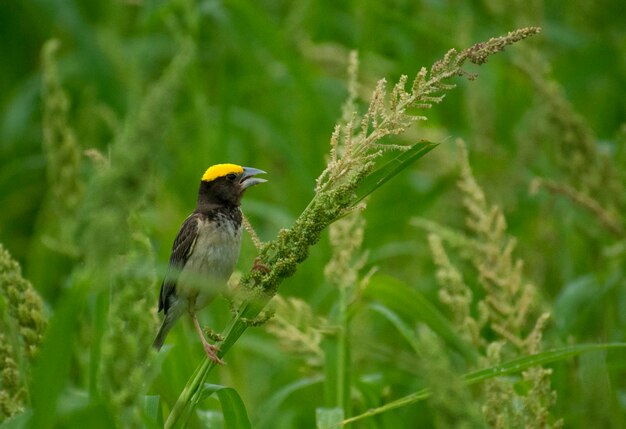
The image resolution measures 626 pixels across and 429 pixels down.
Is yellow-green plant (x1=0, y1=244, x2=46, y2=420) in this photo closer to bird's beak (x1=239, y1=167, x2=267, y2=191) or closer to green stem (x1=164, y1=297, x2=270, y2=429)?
green stem (x1=164, y1=297, x2=270, y2=429)

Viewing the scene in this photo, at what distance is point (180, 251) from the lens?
4.31m

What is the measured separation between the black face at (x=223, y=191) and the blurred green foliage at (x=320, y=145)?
0.28m

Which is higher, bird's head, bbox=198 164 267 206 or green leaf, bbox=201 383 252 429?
bird's head, bbox=198 164 267 206

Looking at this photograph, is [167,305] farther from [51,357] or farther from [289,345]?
[51,357]

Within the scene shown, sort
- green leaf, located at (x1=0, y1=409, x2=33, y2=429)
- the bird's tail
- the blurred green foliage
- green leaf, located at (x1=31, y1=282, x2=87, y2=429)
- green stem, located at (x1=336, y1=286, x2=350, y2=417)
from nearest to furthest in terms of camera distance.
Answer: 1. green leaf, located at (x1=31, y1=282, x2=87, y2=429)
2. green leaf, located at (x1=0, y1=409, x2=33, y2=429)
3. green stem, located at (x1=336, y1=286, x2=350, y2=417)
4. the bird's tail
5. the blurred green foliage

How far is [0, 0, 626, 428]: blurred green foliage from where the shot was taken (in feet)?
14.6

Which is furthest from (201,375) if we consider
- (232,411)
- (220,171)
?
(220,171)

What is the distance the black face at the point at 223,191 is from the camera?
427 centimetres

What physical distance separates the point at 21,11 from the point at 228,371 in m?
4.31

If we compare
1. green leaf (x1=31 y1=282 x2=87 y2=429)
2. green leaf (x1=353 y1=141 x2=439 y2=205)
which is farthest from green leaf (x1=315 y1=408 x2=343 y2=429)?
green leaf (x1=31 y1=282 x2=87 y2=429)

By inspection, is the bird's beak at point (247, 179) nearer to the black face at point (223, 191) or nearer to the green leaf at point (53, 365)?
the black face at point (223, 191)

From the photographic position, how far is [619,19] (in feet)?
24.2

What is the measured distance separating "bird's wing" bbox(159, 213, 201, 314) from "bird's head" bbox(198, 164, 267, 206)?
4.4 inches

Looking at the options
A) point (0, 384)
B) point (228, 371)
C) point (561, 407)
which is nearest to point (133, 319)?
point (0, 384)
